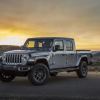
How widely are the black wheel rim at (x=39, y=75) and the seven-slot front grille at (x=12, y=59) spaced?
0.80 meters

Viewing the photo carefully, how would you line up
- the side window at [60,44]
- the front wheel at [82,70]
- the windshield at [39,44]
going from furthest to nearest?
the front wheel at [82,70] → the side window at [60,44] → the windshield at [39,44]

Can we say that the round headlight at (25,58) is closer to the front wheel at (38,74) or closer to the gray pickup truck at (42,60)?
the gray pickup truck at (42,60)

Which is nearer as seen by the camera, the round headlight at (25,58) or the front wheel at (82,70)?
the round headlight at (25,58)

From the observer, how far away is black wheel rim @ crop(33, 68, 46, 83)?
19734 mm

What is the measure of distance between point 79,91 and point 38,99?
2.58 meters

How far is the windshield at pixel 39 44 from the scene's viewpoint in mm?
21219

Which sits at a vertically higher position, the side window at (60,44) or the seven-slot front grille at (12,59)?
the side window at (60,44)

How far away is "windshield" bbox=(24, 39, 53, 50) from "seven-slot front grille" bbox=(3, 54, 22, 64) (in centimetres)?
161

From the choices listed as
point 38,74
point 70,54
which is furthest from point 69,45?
point 38,74

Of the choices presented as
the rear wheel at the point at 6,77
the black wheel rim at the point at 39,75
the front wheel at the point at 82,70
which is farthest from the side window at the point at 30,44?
the front wheel at the point at 82,70

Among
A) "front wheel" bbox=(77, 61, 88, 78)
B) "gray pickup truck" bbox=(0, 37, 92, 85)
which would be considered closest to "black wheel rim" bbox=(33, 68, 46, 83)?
"gray pickup truck" bbox=(0, 37, 92, 85)

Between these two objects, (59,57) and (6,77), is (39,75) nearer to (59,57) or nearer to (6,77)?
(59,57)

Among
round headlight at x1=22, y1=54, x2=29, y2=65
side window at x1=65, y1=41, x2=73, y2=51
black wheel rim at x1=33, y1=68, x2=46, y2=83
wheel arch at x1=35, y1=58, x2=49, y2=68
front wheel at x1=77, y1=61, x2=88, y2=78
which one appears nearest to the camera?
round headlight at x1=22, y1=54, x2=29, y2=65

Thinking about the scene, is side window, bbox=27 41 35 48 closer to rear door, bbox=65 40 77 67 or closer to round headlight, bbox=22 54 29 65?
rear door, bbox=65 40 77 67
